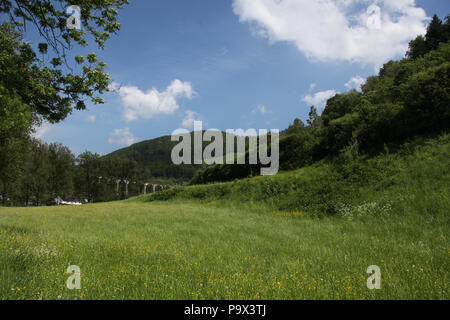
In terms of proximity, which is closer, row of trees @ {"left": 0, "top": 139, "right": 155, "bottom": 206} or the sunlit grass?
the sunlit grass

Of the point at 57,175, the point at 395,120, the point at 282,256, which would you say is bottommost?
the point at 282,256

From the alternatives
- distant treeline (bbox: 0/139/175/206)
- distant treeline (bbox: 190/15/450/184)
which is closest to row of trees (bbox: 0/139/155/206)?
distant treeline (bbox: 0/139/175/206)

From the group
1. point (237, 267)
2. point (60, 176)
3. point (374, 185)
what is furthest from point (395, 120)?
point (60, 176)

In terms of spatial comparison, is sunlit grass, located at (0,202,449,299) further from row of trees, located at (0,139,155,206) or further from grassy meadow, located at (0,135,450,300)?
row of trees, located at (0,139,155,206)

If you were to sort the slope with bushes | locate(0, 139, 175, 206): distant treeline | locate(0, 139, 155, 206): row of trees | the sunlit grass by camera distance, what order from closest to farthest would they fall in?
1. the sunlit grass
2. the slope with bushes
3. locate(0, 139, 155, 206): row of trees
4. locate(0, 139, 175, 206): distant treeline

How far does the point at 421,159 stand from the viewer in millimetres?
11148

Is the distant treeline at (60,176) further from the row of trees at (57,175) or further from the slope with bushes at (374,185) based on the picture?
the slope with bushes at (374,185)

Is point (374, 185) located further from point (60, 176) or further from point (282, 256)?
point (60, 176)

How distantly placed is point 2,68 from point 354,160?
18.1 meters

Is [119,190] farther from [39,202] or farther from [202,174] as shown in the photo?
[202,174]

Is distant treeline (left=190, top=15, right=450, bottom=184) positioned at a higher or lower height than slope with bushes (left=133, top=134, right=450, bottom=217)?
higher

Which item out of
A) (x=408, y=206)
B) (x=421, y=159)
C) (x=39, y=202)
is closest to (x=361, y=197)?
(x=408, y=206)

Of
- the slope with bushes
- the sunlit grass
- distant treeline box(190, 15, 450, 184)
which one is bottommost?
the sunlit grass

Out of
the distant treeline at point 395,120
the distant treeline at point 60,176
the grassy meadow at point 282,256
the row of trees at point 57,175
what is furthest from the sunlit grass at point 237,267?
the distant treeline at point 60,176
